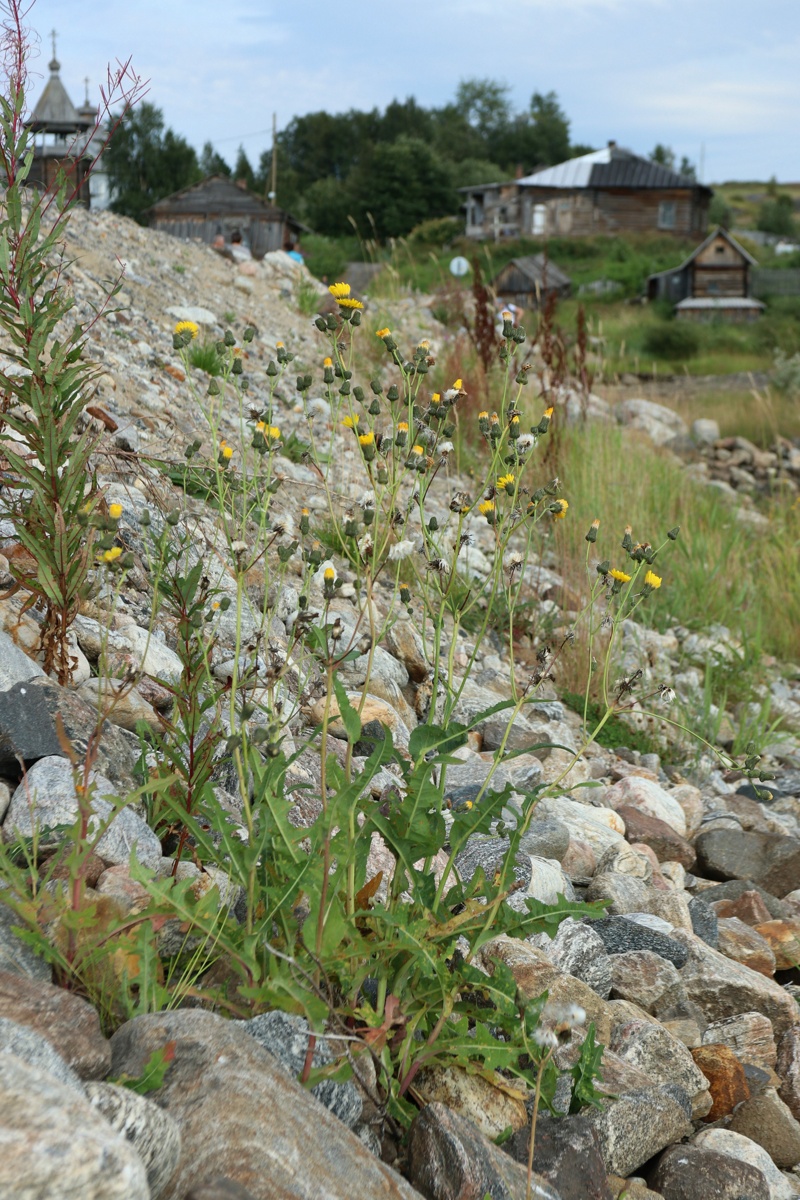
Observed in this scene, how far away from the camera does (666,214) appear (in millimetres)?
49969

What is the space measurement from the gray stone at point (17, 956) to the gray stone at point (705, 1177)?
43.2 inches

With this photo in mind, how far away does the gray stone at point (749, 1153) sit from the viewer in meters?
1.85

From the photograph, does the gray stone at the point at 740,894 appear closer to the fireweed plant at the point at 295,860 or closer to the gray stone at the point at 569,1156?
the fireweed plant at the point at 295,860

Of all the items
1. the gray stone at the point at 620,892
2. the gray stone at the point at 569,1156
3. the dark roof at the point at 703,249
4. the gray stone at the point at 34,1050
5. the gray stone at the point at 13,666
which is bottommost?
the gray stone at the point at 620,892

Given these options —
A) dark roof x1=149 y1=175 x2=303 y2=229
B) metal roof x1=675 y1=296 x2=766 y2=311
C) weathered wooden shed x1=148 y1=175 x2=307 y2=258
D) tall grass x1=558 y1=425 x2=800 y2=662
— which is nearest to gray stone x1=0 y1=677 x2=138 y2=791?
tall grass x1=558 y1=425 x2=800 y2=662

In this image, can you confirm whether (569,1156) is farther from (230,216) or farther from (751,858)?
(230,216)

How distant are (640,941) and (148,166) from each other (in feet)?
169

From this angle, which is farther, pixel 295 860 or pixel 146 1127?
pixel 295 860

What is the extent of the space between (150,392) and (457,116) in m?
83.9

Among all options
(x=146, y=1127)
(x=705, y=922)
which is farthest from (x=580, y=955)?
(x=146, y=1127)

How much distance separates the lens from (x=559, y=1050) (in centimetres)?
184

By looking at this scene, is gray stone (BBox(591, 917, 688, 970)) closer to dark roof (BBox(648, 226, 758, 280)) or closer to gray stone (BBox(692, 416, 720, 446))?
gray stone (BBox(692, 416, 720, 446))

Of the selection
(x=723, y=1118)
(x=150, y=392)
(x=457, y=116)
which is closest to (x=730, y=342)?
(x=150, y=392)

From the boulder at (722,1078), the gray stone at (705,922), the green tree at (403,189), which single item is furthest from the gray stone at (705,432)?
the green tree at (403,189)
